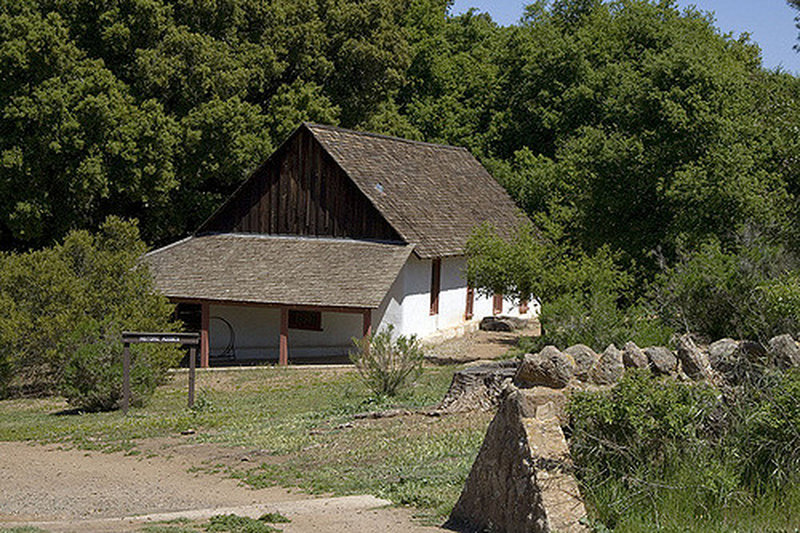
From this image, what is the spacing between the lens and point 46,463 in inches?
649

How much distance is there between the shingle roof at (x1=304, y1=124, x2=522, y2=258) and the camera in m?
34.6

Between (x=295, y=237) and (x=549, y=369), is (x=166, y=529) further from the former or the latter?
(x=295, y=237)

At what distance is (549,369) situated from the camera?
11.6 metres

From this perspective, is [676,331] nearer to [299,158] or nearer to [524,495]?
[524,495]

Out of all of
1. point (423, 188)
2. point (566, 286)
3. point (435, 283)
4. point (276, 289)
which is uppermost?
point (423, 188)

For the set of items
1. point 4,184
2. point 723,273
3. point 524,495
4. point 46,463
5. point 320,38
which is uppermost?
point 320,38

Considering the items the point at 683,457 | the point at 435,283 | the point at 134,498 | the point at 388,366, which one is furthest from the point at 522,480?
the point at 435,283

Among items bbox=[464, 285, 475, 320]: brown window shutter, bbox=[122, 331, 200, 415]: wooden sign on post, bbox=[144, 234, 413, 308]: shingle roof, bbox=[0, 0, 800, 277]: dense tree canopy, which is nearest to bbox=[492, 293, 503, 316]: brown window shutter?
bbox=[464, 285, 475, 320]: brown window shutter

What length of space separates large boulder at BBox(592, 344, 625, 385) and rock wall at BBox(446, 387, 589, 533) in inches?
53.4

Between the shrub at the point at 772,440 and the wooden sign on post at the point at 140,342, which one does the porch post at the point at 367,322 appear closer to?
the wooden sign on post at the point at 140,342

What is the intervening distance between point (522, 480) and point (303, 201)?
1034 inches

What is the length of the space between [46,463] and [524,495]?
971cm

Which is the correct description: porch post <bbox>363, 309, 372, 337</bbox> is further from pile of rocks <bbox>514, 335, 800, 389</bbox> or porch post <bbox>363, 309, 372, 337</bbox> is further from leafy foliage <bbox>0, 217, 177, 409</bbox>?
pile of rocks <bbox>514, 335, 800, 389</bbox>

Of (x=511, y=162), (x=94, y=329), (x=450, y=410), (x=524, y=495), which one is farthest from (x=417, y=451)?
(x=511, y=162)
